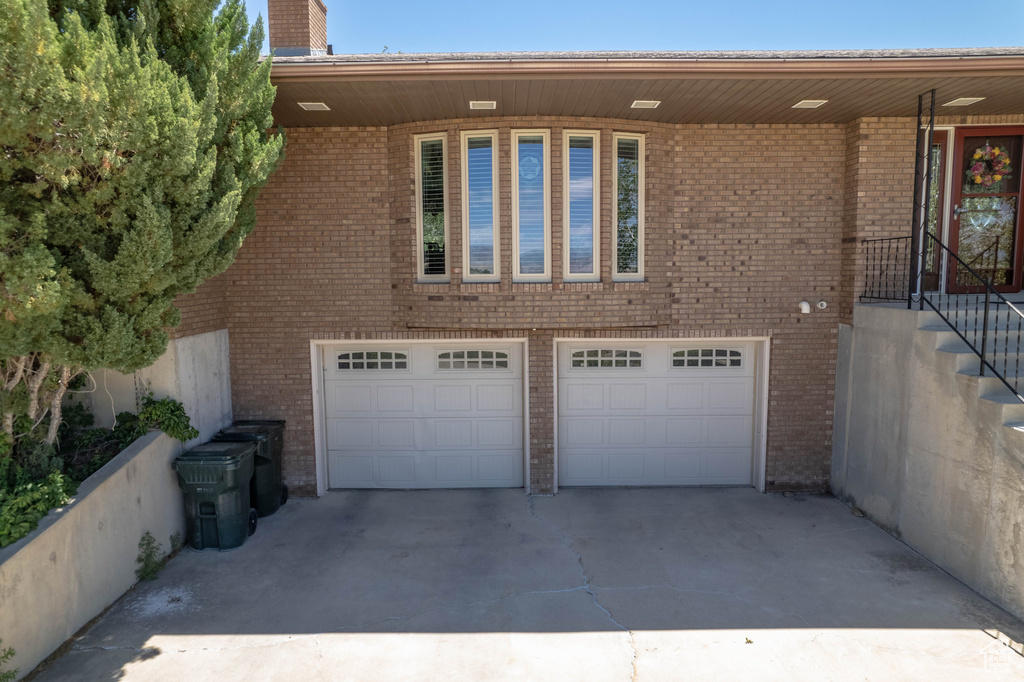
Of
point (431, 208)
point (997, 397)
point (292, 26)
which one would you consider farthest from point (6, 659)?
point (997, 397)

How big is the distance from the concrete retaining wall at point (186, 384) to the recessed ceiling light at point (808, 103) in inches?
295

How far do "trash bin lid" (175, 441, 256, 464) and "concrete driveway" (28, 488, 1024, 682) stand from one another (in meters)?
1.00

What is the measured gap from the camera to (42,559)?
4582 millimetres

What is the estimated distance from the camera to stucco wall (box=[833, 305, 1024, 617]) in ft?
17.1

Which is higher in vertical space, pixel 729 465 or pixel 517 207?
pixel 517 207

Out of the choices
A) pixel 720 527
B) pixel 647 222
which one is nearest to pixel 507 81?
pixel 647 222

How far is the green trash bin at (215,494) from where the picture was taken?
627cm

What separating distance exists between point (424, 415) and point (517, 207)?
309cm

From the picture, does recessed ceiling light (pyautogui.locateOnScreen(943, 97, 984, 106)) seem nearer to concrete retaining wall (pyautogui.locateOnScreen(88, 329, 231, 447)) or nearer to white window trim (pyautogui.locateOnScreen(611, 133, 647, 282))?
white window trim (pyautogui.locateOnScreen(611, 133, 647, 282))

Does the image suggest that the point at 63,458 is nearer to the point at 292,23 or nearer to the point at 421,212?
the point at 421,212

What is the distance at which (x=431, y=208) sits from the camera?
7.57 meters

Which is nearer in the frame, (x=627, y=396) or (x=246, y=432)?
(x=246, y=432)

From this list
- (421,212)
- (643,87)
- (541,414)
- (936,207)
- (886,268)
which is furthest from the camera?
(541,414)

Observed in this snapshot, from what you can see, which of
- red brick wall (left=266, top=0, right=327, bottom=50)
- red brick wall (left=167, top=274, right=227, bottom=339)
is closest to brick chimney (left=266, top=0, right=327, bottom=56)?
red brick wall (left=266, top=0, right=327, bottom=50)
